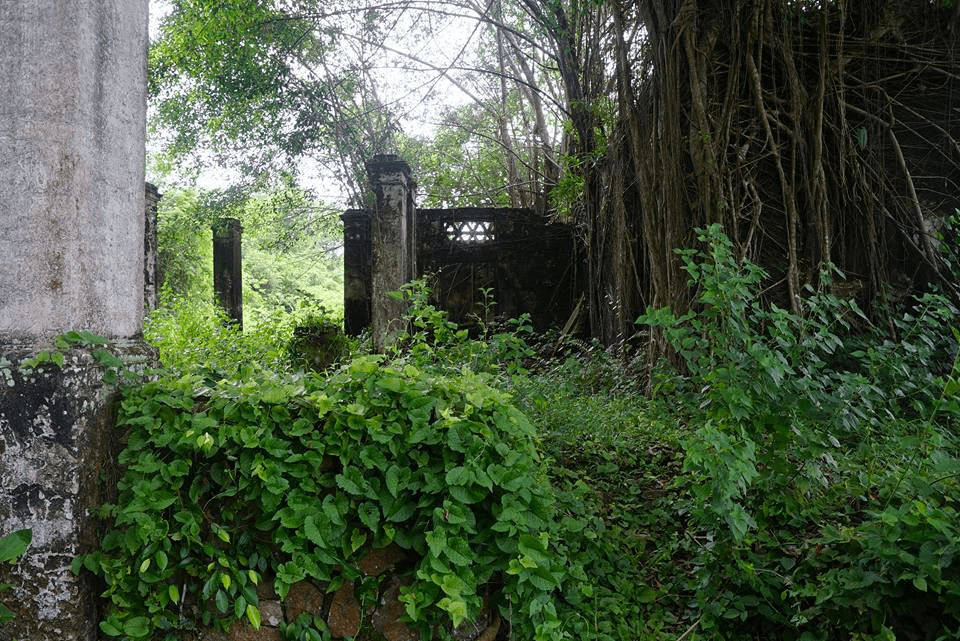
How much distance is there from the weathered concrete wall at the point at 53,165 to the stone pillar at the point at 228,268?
383 inches

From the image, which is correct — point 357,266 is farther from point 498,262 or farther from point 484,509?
point 484,509

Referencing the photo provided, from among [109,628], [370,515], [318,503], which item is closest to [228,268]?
[109,628]

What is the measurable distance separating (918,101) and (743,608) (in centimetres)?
474

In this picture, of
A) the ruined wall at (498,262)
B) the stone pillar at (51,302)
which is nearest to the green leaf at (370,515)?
the stone pillar at (51,302)

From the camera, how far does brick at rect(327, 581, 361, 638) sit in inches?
91.7

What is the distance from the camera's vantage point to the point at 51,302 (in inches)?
89.7

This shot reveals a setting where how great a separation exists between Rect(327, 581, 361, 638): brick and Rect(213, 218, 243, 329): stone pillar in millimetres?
10125

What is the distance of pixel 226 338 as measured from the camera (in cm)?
752

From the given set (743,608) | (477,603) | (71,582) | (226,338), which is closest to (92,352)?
(71,582)

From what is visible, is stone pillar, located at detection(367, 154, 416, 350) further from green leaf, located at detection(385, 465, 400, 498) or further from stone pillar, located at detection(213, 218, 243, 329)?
green leaf, located at detection(385, 465, 400, 498)

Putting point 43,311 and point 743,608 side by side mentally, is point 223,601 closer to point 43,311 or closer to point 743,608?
point 43,311

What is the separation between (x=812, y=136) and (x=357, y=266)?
7407 millimetres

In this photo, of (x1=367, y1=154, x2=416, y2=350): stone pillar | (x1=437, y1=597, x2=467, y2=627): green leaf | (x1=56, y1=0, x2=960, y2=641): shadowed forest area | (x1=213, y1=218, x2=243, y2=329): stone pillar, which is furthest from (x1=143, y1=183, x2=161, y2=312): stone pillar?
(x1=437, y1=597, x2=467, y2=627): green leaf

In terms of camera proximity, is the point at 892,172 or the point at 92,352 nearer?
the point at 92,352
